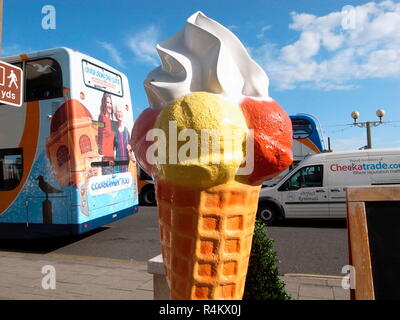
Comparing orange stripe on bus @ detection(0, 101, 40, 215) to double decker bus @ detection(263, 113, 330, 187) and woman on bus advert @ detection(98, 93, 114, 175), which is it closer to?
woman on bus advert @ detection(98, 93, 114, 175)

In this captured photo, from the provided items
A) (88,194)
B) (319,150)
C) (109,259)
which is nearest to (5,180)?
(88,194)

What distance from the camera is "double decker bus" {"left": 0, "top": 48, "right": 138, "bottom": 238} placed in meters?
6.02

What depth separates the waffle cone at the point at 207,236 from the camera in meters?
1.41

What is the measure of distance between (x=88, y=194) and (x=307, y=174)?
221 inches

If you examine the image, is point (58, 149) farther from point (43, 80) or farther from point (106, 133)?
point (43, 80)

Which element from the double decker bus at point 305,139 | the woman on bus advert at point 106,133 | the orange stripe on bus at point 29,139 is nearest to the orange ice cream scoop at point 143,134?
the woman on bus advert at point 106,133

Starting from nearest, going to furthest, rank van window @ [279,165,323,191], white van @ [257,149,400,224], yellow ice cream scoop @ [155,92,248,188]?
yellow ice cream scoop @ [155,92,248,188] < white van @ [257,149,400,224] < van window @ [279,165,323,191]

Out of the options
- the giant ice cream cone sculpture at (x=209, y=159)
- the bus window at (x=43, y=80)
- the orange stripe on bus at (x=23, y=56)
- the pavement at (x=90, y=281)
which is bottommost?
the pavement at (x=90, y=281)

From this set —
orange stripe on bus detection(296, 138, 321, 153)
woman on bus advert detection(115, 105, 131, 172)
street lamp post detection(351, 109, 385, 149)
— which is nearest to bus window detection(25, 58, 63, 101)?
woman on bus advert detection(115, 105, 131, 172)

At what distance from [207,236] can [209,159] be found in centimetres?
36

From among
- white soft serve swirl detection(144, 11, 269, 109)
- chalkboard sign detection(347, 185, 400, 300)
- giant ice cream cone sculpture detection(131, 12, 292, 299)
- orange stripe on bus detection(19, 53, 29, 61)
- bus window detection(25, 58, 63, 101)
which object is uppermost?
orange stripe on bus detection(19, 53, 29, 61)

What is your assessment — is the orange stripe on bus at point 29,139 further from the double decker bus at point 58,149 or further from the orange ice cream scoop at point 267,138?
the orange ice cream scoop at point 267,138

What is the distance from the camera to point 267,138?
4.69ft

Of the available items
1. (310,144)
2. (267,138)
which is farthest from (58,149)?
(310,144)
